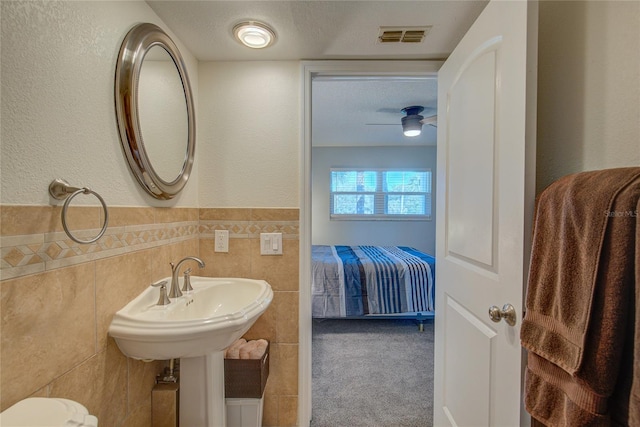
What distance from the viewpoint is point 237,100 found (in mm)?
1558

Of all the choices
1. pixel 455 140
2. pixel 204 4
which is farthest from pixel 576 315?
pixel 204 4

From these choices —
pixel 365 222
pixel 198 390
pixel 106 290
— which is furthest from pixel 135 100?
pixel 365 222

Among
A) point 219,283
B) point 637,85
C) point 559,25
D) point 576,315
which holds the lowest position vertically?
point 219,283

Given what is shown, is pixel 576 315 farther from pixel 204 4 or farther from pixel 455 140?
pixel 204 4

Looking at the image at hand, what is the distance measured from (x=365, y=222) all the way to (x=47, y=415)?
449cm

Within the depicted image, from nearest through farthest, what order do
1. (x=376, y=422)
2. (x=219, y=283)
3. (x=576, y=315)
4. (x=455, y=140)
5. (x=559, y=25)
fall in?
(x=576, y=315) < (x=559, y=25) < (x=455, y=140) < (x=219, y=283) < (x=376, y=422)

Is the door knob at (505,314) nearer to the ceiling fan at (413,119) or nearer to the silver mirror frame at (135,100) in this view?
the silver mirror frame at (135,100)

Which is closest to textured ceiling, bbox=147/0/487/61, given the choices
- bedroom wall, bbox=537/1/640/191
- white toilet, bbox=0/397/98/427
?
bedroom wall, bbox=537/1/640/191

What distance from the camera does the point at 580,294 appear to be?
62cm

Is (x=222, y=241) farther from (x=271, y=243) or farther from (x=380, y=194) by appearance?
(x=380, y=194)

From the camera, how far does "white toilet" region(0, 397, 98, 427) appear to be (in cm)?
56

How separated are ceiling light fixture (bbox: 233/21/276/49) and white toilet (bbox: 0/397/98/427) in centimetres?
145

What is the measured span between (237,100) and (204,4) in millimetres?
475

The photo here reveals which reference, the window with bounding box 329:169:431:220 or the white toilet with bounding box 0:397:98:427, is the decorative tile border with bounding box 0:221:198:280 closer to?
the white toilet with bounding box 0:397:98:427
